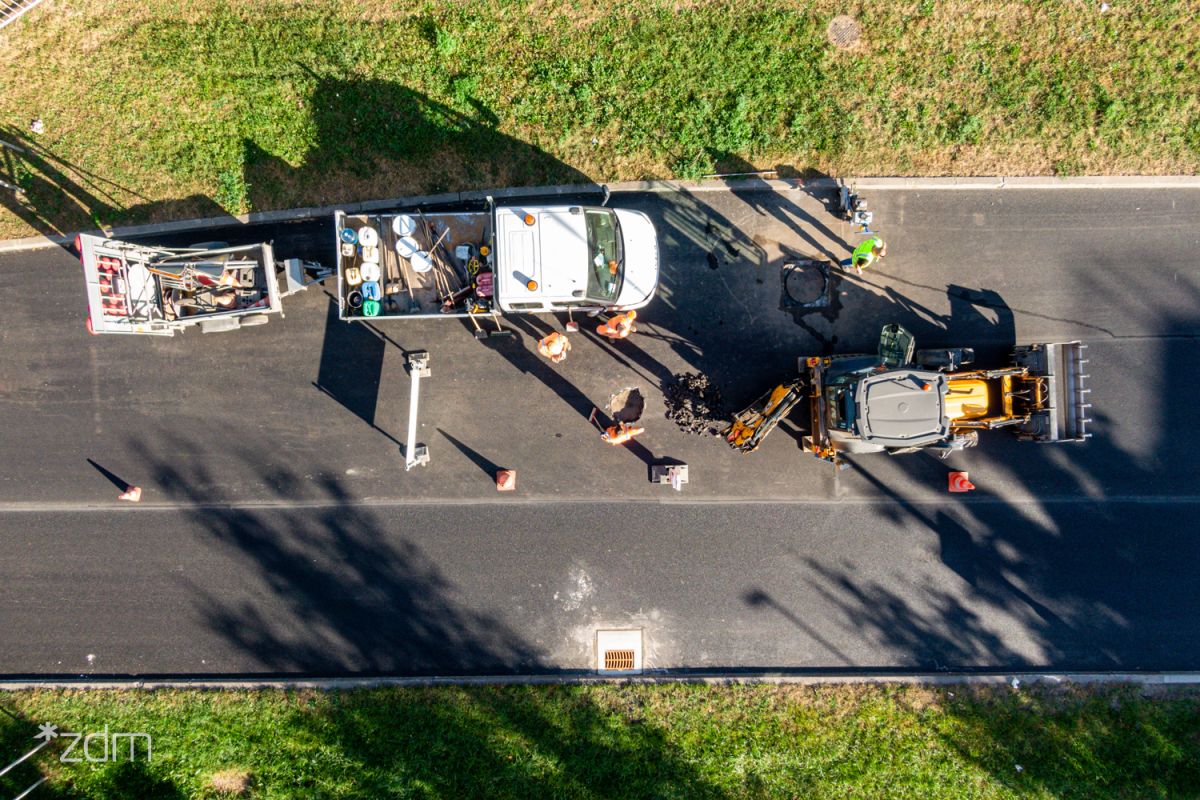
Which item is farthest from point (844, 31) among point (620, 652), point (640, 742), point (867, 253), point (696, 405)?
point (640, 742)

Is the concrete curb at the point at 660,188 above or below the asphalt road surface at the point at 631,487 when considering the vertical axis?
above

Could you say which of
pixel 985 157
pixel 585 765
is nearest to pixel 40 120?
pixel 585 765

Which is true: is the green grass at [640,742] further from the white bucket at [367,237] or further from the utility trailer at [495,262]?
the white bucket at [367,237]

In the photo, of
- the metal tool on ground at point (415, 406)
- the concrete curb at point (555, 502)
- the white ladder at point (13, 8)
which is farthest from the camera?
the white ladder at point (13, 8)

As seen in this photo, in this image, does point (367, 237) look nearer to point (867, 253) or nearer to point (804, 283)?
point (804, 283)

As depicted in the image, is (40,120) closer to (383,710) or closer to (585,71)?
(585,71)

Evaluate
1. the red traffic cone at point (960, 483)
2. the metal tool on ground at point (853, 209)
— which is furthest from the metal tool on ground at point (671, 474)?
the metal tool on ground at point (853, 209)
